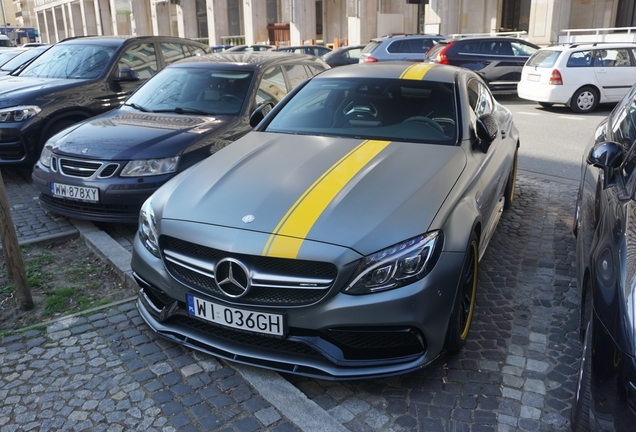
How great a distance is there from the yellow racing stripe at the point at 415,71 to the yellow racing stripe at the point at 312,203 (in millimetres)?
953

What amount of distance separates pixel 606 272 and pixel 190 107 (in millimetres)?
4915

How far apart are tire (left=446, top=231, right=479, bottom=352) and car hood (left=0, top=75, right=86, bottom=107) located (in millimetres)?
6090

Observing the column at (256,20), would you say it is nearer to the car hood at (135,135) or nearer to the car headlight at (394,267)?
the car hood at (135,135)

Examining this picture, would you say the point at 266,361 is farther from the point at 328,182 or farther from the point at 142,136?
the point at 142,136

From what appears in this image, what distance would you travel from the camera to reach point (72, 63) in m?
8.47

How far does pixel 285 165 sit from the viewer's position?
3.85 metres

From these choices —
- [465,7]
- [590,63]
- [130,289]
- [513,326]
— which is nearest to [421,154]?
[513,326]

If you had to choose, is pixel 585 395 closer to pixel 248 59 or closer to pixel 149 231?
pixel 149 231

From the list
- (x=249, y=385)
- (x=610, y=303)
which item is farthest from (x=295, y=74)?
(x=610, y=303)

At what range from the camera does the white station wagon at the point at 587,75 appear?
13.3 meters

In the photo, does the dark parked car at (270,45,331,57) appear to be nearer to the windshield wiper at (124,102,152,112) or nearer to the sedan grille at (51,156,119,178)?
the windshield wiper at (124,102,152,112)

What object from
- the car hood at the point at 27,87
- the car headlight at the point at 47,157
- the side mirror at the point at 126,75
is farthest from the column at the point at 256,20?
the car headlight at the point at 47,157

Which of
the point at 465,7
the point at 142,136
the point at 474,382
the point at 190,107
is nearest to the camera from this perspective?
the point at 474,382

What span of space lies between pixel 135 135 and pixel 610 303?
4536mm
